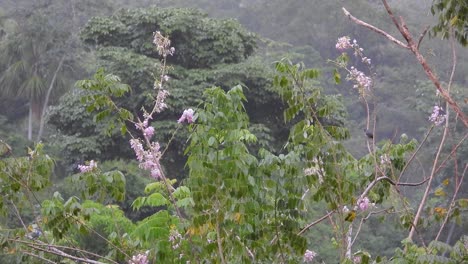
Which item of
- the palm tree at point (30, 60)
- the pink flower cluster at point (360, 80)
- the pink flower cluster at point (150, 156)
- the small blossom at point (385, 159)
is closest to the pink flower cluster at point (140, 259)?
the pink flower cluster at point (150, 156)

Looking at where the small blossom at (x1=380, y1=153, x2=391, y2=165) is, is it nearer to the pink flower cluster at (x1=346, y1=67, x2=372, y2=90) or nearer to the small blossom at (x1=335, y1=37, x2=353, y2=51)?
the pink flower cluster at (x1=346, y1=67, x2=372, y2=90)

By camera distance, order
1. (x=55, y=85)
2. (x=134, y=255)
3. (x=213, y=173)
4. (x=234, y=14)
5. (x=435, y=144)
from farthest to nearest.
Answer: (x=234, y=14), (x=55, y=85), (x=435, y=144), (x=134, y=255), (x=213, y=173)

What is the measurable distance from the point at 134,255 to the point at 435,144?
1574 cm

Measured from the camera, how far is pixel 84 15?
2180cm

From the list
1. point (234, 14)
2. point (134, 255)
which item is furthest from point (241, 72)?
point (234, 14)

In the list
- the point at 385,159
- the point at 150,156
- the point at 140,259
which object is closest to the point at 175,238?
the point at 140,259

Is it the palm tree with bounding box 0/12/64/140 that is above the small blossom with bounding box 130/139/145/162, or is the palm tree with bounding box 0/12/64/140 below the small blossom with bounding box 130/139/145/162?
below

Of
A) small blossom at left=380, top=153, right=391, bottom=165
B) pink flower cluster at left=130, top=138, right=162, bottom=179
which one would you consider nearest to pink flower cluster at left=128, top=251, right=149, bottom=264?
pink flower cluster at left=130, top=138, right=162, bottom=179

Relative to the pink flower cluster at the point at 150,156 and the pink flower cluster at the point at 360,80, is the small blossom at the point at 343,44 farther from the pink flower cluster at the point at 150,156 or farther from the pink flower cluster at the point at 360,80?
the pink flower cluster at the point at 150,156

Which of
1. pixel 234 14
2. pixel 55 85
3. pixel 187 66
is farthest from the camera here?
pixel 234 14

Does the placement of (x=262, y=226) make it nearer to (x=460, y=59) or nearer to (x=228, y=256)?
(x=228, y=256)

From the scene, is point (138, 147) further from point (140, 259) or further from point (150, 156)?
point (140, 259)

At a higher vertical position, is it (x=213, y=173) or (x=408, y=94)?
(x=213, y=173)

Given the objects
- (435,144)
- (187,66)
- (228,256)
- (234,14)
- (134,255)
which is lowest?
(234,14)
